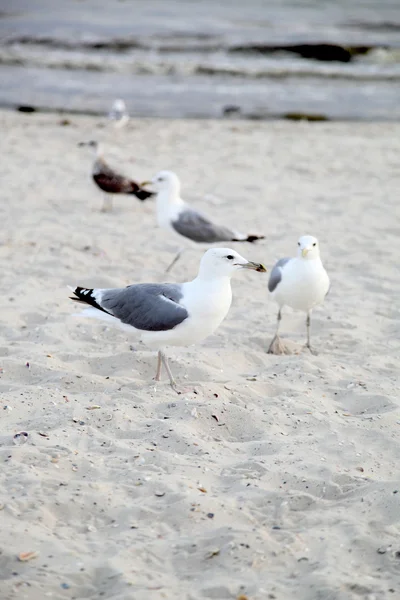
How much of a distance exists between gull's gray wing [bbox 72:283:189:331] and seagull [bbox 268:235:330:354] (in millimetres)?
1051

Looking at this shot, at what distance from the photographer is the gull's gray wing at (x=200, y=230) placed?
7656 millimetres

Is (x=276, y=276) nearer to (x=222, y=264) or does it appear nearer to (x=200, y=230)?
(x=222, y=264)

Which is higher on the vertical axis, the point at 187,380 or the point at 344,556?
the point at 344,556

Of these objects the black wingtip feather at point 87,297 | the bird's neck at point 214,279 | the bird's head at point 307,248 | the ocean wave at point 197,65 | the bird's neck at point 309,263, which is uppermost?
the bird's neck at point 214,279

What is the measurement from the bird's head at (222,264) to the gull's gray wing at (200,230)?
2.79 meters

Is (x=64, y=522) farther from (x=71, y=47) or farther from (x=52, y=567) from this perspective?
(x=71, y=47)

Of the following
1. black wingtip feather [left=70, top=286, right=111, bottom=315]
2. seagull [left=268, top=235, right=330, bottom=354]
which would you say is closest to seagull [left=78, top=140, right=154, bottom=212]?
seagull [left=268, top=235, right=330, bottom=354]

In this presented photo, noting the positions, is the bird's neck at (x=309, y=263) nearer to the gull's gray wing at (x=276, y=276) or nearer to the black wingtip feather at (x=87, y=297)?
the gull's gray wing at (x=276, y=276)

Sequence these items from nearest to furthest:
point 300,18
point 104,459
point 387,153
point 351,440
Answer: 1. point 104,459
2. point 351,440
3. point 387,153
4. point 300,18

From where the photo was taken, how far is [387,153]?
12305 millimetres

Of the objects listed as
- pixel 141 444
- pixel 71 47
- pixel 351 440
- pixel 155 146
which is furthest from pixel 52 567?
pixel 71 47

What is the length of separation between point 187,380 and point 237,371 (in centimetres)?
36

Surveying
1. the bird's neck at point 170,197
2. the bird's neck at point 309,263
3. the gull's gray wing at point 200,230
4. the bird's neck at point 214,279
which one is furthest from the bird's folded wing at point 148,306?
the bird's neck at point 170,197

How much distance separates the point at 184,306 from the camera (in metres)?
4.81
